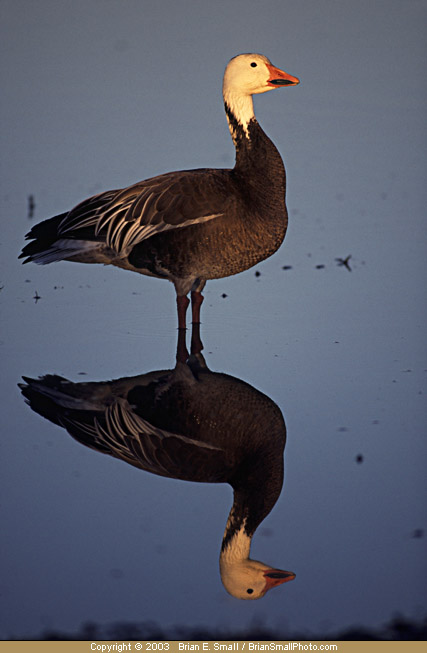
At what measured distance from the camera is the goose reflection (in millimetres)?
4316

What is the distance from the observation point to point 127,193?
294 inches

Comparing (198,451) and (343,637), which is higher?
(198,451)

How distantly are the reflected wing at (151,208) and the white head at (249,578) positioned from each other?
3.46m

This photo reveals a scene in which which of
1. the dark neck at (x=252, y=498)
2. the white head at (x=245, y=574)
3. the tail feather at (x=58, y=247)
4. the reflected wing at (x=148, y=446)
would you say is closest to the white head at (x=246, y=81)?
the tail feather at (x=58, y=247)

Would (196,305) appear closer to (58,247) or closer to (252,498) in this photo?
(58,247)

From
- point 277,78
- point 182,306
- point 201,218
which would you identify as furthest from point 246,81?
point 182,306

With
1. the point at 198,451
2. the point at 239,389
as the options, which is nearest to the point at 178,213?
the point at 239,389

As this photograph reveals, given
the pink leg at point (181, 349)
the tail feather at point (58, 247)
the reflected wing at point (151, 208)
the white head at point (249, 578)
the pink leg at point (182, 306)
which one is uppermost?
the reflected wing at point (151, 208)

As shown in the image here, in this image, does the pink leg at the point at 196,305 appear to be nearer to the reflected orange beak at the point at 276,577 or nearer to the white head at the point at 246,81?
the white head at the point at 246,81

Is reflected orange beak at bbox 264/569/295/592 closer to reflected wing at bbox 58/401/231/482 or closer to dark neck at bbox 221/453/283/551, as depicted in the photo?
dark neck at bbox 221/453/283/551

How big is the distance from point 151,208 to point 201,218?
50 centimetres

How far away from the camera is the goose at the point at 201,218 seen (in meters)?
6.93

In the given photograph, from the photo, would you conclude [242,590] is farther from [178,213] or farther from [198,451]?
[178,213]
